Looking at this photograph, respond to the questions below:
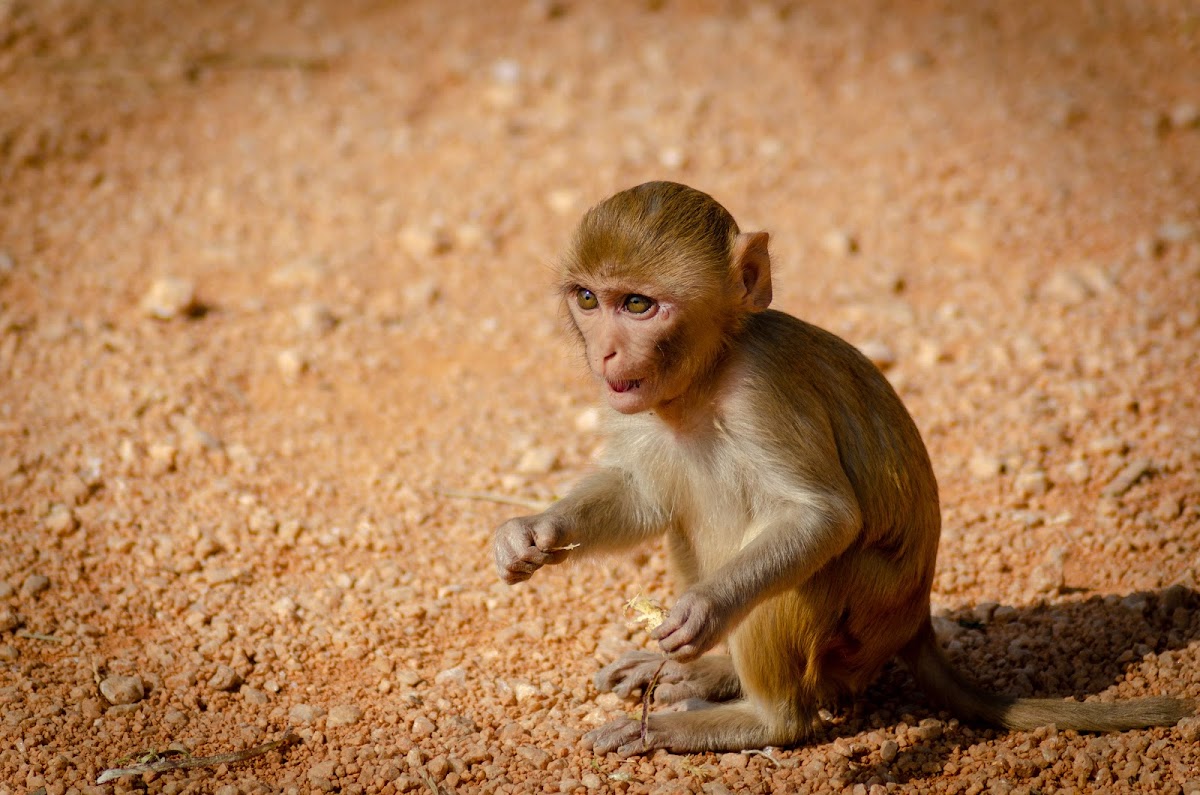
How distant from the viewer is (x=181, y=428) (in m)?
6.53

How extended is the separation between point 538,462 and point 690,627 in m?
2.56

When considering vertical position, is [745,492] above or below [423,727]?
above

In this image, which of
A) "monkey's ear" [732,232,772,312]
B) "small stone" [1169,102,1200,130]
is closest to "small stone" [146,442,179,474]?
"monkey's ear" [732,232,772,312]

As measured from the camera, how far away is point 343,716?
4.91m

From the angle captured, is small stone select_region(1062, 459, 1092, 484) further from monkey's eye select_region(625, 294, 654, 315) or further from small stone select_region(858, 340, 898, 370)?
monkey's eye select_region(625, 294, 654, 315)

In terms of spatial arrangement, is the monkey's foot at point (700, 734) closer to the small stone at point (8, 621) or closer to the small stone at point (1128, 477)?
the small stone at point (1128, 477)

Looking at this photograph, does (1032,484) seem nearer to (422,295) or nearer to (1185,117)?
(422,295)

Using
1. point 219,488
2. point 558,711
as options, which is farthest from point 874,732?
point 219,488

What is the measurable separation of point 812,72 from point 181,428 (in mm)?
5687

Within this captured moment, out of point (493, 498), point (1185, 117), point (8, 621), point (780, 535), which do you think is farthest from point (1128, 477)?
point (8, 621)

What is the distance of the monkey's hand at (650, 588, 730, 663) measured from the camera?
4.08 m

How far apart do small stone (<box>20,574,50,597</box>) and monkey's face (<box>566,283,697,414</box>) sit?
2.82 meters

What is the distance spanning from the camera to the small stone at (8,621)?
5.19 meters

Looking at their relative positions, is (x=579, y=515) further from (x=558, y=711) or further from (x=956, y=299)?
(x=956, y=299)
